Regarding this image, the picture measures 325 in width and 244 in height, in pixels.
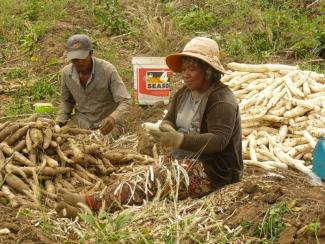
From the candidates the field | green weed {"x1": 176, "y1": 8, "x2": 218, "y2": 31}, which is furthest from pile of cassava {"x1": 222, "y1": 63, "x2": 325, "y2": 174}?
green weed {"x1": 176, "y1": 8, "x2": 218, "y2": 31}

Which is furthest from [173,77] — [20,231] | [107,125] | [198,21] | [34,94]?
[20,231]

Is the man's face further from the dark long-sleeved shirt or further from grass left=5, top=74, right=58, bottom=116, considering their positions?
grass left=5, top=74, right=58, bottom=116

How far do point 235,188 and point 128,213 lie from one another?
97cm

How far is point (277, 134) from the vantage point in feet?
Answer: 20.6

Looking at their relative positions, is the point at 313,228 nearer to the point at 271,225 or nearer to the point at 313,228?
the point at 313,228

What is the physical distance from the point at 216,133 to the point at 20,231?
52.0 inches

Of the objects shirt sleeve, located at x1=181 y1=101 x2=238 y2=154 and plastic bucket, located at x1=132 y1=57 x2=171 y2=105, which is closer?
shirt sleeve, located at x1=181 y1=101 x2=238 y2=154

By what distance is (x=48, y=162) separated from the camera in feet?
15.9

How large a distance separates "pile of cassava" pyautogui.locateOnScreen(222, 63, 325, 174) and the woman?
142cm

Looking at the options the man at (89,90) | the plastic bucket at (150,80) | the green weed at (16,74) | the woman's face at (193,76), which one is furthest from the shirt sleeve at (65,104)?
the green weed at (16,74)

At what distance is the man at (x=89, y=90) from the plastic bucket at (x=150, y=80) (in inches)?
28.3

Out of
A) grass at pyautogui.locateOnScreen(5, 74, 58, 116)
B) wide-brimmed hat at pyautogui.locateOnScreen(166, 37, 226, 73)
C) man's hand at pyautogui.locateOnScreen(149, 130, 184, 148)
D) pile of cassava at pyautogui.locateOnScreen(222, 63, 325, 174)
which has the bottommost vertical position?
grass at pyautogui.locateOnScreen(5, 74, 58, 116)

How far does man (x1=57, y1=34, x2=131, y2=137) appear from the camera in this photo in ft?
19.7

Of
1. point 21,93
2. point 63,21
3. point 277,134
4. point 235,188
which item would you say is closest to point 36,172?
point 235,188
